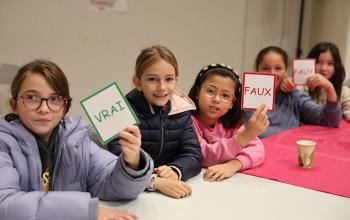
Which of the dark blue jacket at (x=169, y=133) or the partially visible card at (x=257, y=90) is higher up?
the partially visible card at (x=257, y=90)

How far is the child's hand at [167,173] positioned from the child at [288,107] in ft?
3.17

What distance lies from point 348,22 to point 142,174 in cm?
316

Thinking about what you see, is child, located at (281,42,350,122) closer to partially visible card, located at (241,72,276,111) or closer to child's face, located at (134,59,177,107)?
partially visible card, located at (241,72,276,111)

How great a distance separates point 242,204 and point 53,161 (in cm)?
59

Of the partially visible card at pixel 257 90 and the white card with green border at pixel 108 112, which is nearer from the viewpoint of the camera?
the white card with green border at pixel 108 112

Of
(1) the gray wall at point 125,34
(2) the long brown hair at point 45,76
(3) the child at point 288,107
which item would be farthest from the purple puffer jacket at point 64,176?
(3) the child at point 288,107

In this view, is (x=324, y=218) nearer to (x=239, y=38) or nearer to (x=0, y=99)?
(x=0, y=99)

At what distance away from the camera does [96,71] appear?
2357mm

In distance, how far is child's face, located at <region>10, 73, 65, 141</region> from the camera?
112 centimetres

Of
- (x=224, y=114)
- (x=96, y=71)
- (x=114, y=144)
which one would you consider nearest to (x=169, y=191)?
A: (x=114, y=144)

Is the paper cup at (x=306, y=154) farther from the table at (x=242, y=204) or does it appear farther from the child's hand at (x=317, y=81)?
the child's hand at (x=317, y=81)

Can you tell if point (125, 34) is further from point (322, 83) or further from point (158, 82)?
point (322, 83)

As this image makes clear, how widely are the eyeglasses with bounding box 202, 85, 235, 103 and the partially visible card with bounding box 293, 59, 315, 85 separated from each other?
83cm

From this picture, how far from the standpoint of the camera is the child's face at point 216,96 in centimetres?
160
